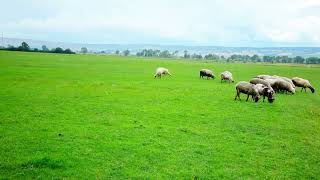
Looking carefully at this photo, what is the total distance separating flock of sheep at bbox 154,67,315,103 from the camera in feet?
91.8

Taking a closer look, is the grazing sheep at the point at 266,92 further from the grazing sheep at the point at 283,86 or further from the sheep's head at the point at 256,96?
the grazing sheep at the point at 283,86

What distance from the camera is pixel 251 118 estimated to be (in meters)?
21.4

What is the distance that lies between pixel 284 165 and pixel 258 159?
98cm

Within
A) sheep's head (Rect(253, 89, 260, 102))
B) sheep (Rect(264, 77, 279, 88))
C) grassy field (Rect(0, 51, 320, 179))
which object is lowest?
grassy field (Rect(0, 51, 320, 179))

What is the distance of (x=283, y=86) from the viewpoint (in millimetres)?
34688

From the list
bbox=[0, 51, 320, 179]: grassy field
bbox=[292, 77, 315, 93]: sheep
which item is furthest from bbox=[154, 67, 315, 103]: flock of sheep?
bbox=[0, 51, 320, 179]: grassy field

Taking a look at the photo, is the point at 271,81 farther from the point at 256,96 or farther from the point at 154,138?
the point at 154,138

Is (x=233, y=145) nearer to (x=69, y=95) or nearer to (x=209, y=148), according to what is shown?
(x=209, y=148)

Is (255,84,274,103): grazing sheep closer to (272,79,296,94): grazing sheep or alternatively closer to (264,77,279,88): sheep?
(264,77,279,88): sheep

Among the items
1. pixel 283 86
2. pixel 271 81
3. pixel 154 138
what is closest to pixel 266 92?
pixel 283 86

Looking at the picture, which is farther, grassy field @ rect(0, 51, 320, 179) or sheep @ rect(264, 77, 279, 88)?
sheep @ rect(264, 77, 279, 88)

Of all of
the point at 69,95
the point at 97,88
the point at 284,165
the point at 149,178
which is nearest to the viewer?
the point at 149,178

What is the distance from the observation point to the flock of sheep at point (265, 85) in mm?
27984

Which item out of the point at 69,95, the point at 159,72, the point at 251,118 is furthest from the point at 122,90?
the point at 159,72
